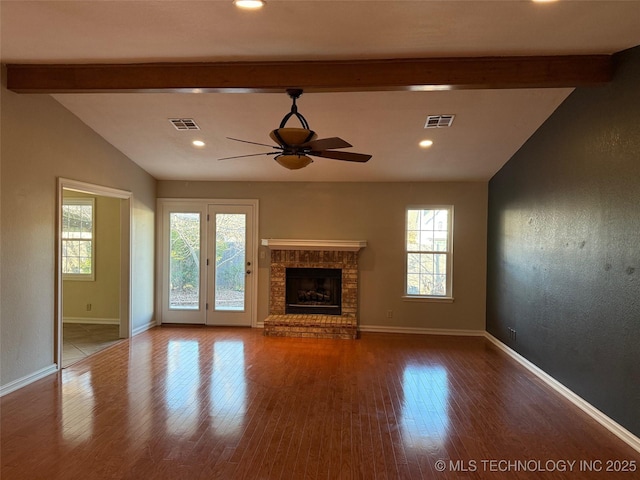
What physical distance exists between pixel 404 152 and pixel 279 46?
8.35ft

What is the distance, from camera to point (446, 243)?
6.18 meters

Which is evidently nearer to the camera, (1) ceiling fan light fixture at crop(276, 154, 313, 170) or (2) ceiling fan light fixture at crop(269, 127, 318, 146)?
(2) ceiling fan light fixture at crop(269, 127, 318, 146)

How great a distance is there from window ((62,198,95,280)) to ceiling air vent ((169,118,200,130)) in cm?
293

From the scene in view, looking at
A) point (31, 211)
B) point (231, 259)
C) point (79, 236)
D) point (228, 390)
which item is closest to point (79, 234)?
point (79, 236)

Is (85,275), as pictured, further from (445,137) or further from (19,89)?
(445,137)

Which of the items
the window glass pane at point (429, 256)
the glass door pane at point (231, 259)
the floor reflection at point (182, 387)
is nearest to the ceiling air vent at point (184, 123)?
the glass door pane at point (231, 259)

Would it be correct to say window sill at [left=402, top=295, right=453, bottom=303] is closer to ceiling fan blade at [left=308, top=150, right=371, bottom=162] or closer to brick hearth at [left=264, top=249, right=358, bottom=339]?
brick hearth at [left=264, top=249, right=358, bottom=339]

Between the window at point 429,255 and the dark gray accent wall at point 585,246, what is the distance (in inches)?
51.5

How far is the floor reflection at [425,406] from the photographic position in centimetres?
286

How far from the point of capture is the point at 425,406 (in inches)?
134

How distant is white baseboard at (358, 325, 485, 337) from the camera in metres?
6.05

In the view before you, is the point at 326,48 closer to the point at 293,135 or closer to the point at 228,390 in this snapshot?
the point at 293,135

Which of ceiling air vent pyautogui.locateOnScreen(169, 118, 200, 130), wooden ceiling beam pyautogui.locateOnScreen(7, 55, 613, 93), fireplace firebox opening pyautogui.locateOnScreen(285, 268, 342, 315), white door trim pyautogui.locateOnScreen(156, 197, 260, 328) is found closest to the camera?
wooden ceiling beam pyautogui.locateOnScreen(7, 55, 613, 93)

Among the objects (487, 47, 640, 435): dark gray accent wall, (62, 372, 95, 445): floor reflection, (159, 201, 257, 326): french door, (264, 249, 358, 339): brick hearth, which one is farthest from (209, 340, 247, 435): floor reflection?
(487, 47, 640, 435): dark gray accent wall
